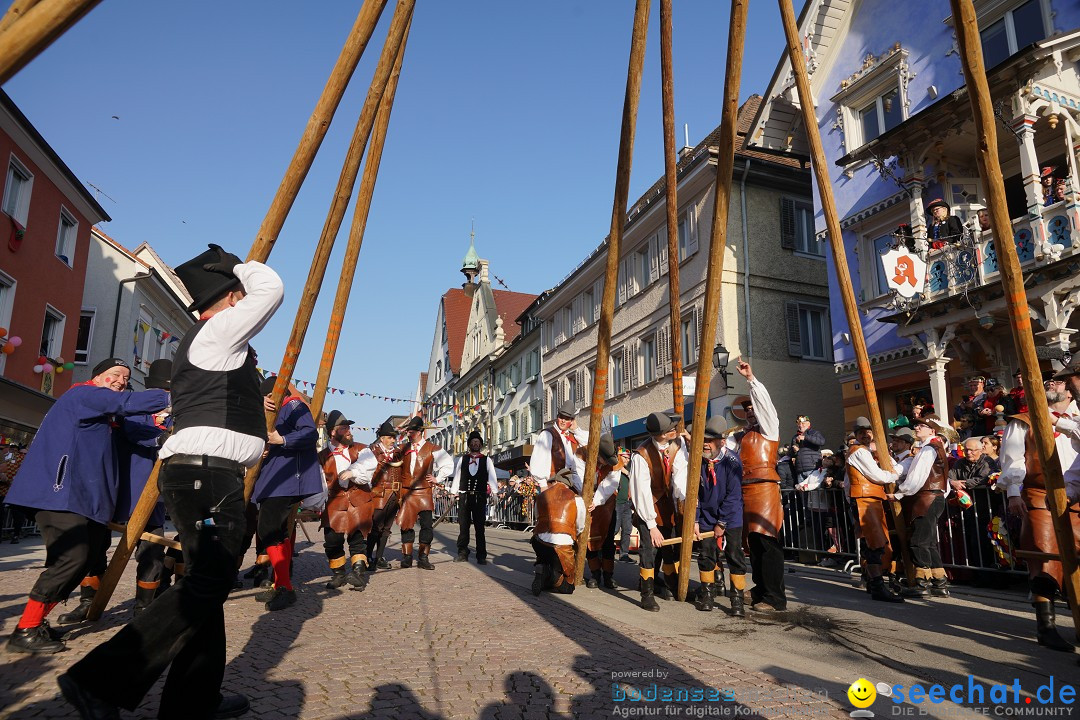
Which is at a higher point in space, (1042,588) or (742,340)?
(742,340)

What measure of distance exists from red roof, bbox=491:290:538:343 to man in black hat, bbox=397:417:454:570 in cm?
3683

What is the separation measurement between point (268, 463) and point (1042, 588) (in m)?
6.86

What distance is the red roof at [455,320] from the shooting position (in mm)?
58938

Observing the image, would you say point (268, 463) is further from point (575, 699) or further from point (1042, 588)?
point (1042, 588)

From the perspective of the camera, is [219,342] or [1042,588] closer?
[219,342]

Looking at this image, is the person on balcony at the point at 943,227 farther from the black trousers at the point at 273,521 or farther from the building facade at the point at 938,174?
the black trousers at the point at 273,521

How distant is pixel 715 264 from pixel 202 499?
5.15m

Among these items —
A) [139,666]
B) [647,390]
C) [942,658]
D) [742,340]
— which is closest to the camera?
[139,666]

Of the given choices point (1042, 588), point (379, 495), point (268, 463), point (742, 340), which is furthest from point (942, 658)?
point (742, 340)

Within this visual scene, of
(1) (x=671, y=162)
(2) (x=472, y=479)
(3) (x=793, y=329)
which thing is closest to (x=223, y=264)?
(1) (x=671, y=162)

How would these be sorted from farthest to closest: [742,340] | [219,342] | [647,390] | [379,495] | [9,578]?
[647,390] < [742,340] < [379,495] < [9,578] < [219,342]

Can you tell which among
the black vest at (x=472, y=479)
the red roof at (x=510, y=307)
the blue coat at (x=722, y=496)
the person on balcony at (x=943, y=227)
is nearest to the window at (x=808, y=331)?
the person on balcony at (x=943, y=227)

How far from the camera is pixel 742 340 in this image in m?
21.4

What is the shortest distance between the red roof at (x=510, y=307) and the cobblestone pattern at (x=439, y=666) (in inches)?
1643
